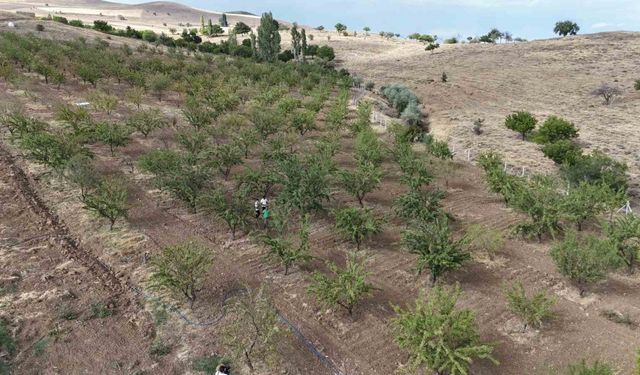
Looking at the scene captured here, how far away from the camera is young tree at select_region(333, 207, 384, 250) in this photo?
16.5 m

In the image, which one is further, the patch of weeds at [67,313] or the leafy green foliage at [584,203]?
the leafy green foliage at [584,203]

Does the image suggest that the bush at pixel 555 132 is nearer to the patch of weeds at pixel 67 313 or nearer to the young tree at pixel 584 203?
the young tree at pixel 584 203

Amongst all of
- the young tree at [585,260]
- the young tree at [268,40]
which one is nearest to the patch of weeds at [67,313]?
the young tree at [585,260]

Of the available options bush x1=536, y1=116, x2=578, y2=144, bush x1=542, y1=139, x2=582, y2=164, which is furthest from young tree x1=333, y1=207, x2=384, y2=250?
bush x1=536, y1=116, x2=578, y2=144

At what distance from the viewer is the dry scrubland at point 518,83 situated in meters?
34.8

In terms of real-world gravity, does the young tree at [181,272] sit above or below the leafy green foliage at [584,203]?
below

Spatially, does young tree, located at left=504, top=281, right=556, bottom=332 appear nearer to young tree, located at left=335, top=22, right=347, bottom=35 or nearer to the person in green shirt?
the person in green shirt

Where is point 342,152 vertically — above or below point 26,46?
below

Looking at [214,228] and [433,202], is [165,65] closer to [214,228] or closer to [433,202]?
[214,228]

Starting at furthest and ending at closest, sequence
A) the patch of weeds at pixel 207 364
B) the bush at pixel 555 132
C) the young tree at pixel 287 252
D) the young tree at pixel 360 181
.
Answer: the bush at pixel 555 132
the young tree at pixel 360 181
the young tree at pixel 287 252
the patch of weeds at pixel 207 364

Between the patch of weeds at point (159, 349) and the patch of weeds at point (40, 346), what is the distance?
2726 millimetres

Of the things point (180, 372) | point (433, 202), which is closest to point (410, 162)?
point (433, 202)

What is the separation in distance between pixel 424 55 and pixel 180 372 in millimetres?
74329

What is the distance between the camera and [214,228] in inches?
707
